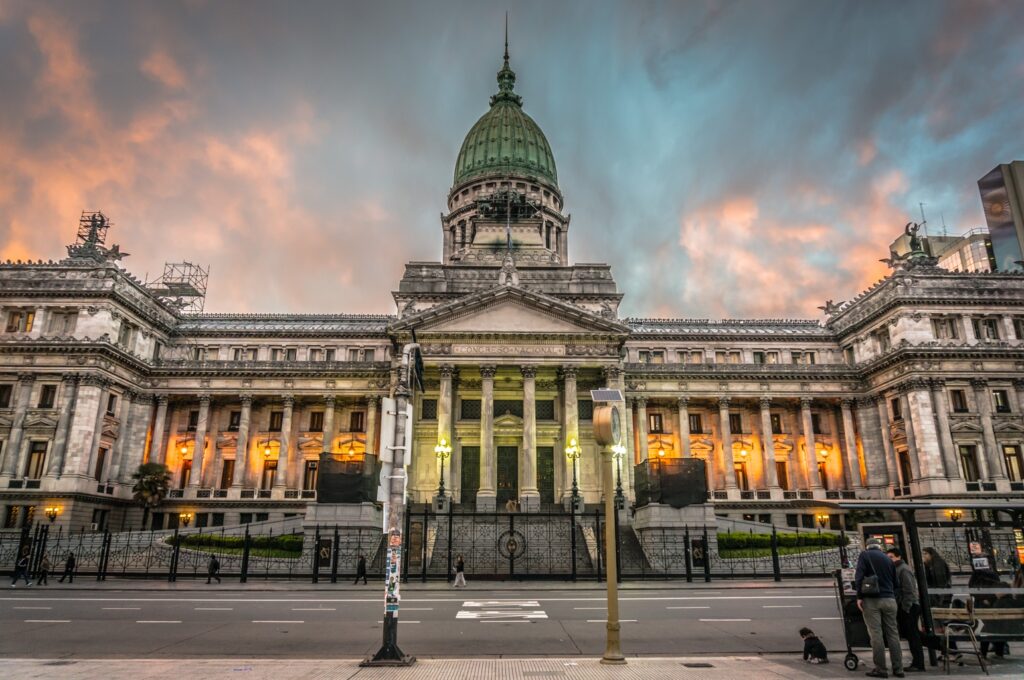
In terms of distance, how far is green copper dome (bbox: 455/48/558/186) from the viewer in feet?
294

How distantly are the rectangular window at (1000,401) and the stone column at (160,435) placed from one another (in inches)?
2736

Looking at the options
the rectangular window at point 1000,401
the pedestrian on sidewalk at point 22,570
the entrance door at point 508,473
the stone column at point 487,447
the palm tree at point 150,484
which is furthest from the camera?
the rectangular window at point 1000,401

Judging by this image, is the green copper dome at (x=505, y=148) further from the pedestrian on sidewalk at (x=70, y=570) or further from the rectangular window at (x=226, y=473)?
the pedestrian on sidewalk at (x=70, y=570)

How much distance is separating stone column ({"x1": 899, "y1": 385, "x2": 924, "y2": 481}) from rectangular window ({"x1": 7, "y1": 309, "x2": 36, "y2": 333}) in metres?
70.1

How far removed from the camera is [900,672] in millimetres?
10523

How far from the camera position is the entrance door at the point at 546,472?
52.9 m

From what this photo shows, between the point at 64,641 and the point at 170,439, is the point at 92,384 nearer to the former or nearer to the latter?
the point at 170,439

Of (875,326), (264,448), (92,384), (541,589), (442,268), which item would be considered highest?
(442,268)

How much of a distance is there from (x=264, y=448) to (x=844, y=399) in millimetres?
52429

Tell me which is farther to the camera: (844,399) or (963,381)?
(844,399)

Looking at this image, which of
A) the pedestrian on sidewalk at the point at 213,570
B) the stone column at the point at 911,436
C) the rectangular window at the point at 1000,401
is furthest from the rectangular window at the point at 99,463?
the rectangular window at the point at 1000,401

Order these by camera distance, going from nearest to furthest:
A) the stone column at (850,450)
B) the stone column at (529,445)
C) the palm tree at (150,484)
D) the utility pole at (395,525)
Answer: the utility pole at (395,525) → the stone column at (529,445) → the palm tree at (150,484) → the stone column at (850,450)

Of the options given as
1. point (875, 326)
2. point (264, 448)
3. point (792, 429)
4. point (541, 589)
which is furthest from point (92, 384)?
point (875, 326)

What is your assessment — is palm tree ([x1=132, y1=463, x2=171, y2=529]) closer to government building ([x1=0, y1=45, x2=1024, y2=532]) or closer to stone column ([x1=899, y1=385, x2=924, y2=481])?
government building ([x1=0, y1=45, x2=1024, y2=532])
